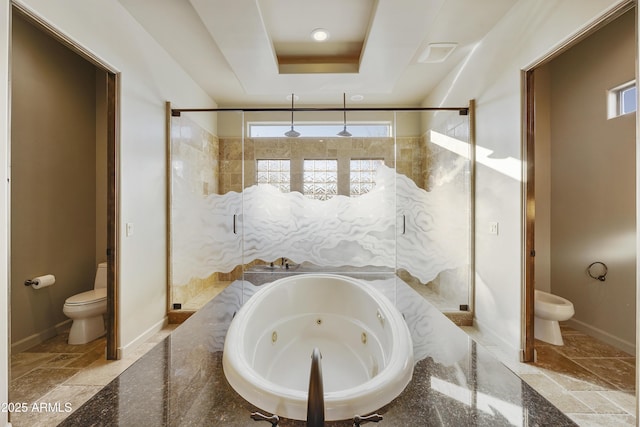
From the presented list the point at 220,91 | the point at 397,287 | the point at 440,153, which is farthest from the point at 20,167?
the point at 440,153

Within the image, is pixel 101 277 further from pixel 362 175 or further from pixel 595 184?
pixel 595 184

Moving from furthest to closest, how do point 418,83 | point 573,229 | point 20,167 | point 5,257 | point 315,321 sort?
1. point 418,83
2. point 573,229
3. point 315,321
4. point 20,167
5. point 5,257

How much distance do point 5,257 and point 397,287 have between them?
7.97ft

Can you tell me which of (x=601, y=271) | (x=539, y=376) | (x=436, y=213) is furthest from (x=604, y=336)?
(x=436, y=213)

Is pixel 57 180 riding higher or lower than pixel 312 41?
lower

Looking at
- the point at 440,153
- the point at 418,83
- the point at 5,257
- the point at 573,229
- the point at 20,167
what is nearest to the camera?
the point at 5,257

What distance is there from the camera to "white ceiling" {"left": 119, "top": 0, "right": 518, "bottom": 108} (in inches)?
80.4

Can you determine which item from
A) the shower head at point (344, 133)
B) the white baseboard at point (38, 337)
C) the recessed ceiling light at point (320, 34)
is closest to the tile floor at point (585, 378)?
the shower head at point (344, 133)

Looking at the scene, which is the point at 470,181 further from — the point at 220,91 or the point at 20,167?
the point at 20,167

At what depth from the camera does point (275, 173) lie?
3186 millimetres

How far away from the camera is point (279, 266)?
3.08 metres

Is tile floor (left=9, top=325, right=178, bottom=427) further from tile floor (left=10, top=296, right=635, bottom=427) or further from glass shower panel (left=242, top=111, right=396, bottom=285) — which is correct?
glass shower panel (left=242, top=111, right=396, bottom=285)

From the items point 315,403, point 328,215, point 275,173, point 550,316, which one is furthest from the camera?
point 275,173

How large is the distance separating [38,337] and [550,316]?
4208 mm
